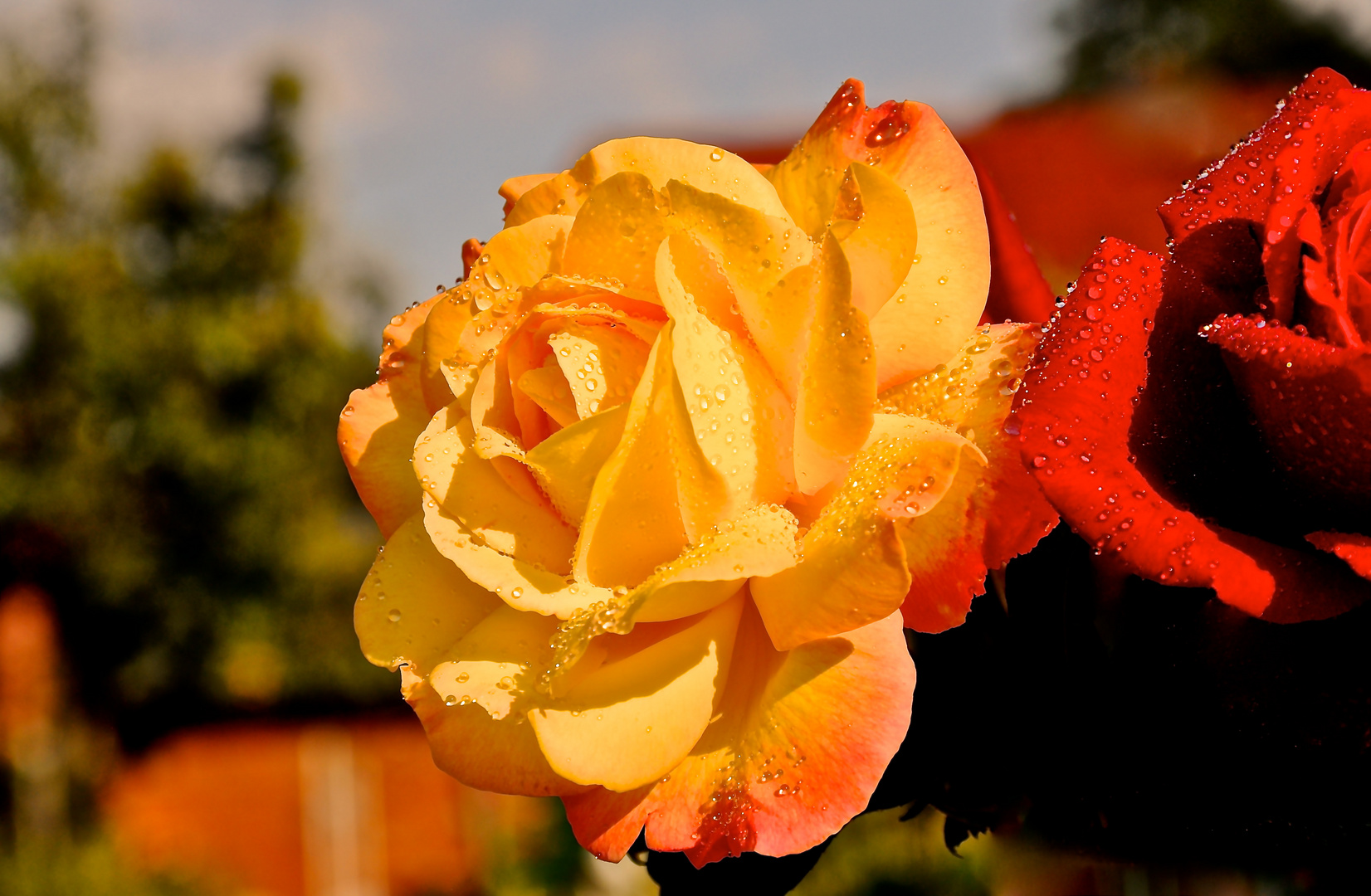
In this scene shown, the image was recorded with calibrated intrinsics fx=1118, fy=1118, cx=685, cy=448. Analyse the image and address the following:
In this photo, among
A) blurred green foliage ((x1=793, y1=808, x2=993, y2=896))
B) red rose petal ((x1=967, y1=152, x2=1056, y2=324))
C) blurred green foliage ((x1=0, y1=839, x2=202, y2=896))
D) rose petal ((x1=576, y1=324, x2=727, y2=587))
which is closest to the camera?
rose petal ((x1=576, y1=324, x2=727, y2=587))

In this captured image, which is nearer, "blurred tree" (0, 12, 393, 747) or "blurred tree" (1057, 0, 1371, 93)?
"blurred tree" (0, 12, 393, 747)

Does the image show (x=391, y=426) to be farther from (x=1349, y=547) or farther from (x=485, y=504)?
(x=1349, y=547)

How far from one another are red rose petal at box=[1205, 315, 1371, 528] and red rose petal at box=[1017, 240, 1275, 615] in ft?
0.10

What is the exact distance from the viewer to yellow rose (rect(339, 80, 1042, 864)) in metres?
0.37

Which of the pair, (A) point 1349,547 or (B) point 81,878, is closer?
(A) point 1349,547

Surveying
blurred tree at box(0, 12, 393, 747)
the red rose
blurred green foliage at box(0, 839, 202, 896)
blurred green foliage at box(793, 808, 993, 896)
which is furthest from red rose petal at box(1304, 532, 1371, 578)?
blurred tree at box(0, 12, 393, 747)

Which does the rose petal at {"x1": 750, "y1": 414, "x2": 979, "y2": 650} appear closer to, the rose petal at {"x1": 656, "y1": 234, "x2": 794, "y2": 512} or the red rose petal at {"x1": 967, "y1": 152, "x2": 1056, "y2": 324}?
the rose petal at {"x1": 656, "y1": 234, "x2": 794, "y2": 512}

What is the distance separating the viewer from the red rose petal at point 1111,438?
1.01 feet

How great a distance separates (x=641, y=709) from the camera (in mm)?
389

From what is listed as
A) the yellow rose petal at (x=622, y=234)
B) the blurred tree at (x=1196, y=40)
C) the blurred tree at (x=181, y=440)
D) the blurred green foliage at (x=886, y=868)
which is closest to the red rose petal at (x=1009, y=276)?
the yellow rose petal at (x=622, y=234)

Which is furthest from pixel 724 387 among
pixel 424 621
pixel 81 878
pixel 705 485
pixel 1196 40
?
pixel 1196 40

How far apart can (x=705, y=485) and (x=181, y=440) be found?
7.65 meters

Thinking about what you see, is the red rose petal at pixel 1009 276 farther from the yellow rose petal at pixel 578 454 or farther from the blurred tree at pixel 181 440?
the blurred tree at pixel 181 440

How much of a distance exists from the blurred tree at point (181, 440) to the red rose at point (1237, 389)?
7604 mm
